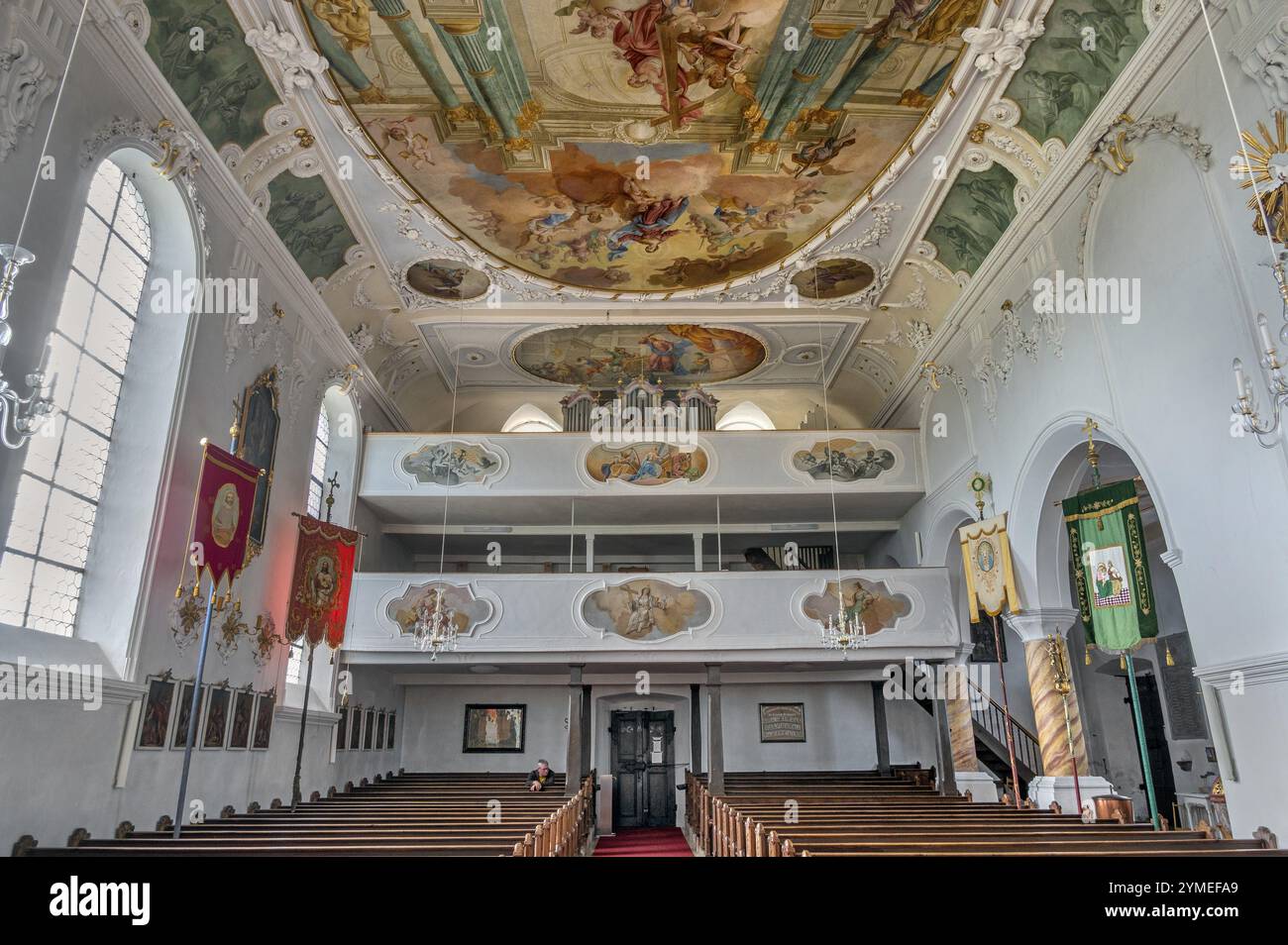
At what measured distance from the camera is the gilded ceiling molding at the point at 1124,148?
7.11 meters

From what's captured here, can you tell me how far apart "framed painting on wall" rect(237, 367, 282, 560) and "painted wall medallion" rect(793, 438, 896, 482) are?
8.66 meters

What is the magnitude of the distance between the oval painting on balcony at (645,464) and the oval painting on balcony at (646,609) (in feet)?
7.09

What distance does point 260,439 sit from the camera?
10.5 meters

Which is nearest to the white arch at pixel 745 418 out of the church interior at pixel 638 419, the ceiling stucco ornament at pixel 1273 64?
the church interior at pixel 638 419

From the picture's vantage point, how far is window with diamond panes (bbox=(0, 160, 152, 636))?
700 cm

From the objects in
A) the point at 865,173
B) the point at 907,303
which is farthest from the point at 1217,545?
the point at 907,303

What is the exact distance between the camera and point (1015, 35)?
852 cm

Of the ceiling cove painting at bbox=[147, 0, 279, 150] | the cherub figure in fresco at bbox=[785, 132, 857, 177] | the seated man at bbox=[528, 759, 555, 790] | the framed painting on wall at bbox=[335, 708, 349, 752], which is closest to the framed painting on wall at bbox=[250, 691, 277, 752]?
the framed painting on wall at bbox=[335, 708, 349, 752]

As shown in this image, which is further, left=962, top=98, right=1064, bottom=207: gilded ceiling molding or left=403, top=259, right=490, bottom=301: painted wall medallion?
left=403, top=259, right=490, bottom=301: painted wall medallion

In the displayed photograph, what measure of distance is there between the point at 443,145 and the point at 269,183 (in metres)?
2.18

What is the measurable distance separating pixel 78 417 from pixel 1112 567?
33.4ft

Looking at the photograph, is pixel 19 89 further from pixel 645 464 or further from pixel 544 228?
pixel 645 464

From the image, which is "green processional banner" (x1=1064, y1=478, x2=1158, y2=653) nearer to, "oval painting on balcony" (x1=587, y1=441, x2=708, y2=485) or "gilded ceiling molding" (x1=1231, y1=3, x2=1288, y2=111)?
"gilded ceiling molding" (x1=1231, y1=3, x2=1288, y2=111)

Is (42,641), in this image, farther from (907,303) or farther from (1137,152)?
(907,303)
